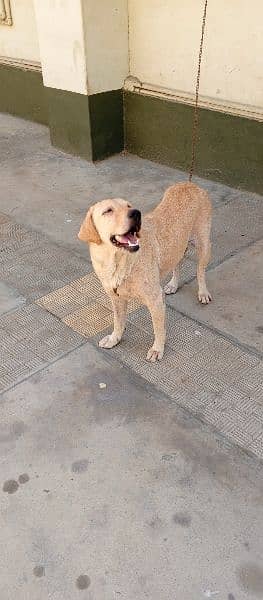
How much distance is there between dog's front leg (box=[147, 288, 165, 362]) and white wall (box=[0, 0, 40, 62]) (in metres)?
6.52

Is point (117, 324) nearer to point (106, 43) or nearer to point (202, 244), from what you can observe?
point (202, 244)

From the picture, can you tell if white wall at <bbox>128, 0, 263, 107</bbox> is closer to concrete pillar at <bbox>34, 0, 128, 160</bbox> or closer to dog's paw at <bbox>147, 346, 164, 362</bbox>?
concrete pillar at <bbox>34, 0, 128, 160</bbox>

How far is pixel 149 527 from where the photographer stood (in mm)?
2471

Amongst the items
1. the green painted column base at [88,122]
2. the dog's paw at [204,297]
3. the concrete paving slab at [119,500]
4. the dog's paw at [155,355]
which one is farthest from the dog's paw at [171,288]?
the green painted column base at [88,122]

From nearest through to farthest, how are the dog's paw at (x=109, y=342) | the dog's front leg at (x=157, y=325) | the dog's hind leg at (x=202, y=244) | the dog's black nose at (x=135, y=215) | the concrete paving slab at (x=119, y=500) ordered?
the concrete paving slab at (x=119, y=500) < the dog's black nose at (x=135, y=215) < the dog's front leg at (x=157, y=325) < the dog's paw at (x=109, y=342) < the dog's hind leg at (x=202, y=244)

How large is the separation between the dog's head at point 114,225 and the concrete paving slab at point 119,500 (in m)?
1.03

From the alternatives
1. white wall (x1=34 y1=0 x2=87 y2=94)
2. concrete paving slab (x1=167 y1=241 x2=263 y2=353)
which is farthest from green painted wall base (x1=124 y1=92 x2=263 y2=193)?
concrete paving slab (x1=167 y1=241 x2=263 y2=353)

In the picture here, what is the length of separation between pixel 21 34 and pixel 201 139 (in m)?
4.19

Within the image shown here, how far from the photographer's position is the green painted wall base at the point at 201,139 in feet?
18.8

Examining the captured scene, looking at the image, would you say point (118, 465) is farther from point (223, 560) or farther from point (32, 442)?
point (223, 560)

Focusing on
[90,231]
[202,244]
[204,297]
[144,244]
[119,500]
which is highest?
[90,231]

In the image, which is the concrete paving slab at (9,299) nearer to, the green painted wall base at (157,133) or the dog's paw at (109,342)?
the dog's paw at (109,342)

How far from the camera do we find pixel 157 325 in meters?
3.33

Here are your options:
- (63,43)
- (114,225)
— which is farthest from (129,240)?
(63,43)
